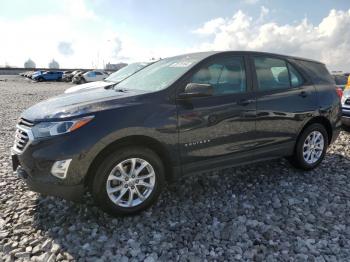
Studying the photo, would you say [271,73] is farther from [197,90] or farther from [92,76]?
[92,76]

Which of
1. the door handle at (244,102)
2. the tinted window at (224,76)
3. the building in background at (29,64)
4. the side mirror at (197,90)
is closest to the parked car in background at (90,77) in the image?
the tinted window at (224,76)

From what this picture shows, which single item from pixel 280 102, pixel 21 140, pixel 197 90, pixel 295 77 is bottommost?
pixel 21 140

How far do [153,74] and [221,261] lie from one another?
2.38 m

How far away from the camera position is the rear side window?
15.5 feet

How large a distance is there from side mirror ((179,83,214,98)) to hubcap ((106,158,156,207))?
84 centimetres

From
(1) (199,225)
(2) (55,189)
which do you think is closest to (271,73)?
(1) (199,225)

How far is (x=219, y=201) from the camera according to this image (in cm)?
378

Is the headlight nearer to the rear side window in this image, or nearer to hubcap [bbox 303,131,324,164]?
hubcap [bbox 303,131,324,164]

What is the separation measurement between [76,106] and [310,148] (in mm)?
3407

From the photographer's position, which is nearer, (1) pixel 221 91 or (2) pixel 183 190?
(1) pixel 221 91

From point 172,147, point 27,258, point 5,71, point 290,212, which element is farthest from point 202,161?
point 5,71

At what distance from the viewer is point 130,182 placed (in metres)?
3.30

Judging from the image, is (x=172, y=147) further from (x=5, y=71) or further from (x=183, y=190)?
(x=5, y=71)

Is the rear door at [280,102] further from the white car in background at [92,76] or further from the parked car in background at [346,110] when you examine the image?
the white car in background at [92,76]
